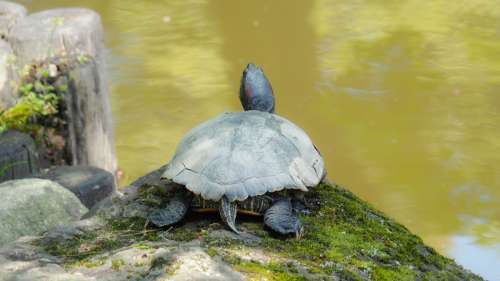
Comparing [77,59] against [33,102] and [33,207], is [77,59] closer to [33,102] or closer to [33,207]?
[33,102]

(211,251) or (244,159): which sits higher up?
(244,159)

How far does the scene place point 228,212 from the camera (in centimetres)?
329

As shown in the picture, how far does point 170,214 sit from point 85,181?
225 cm

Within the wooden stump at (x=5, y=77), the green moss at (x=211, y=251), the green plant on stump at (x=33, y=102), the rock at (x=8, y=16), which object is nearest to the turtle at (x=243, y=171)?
the green moss at (x=211, y=251)

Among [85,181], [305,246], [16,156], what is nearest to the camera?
[305,246]

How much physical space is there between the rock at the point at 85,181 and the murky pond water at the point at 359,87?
1497mm

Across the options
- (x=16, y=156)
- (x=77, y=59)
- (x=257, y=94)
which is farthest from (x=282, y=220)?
(x=77, y=59)

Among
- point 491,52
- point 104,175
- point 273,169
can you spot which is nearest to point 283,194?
point 273,169

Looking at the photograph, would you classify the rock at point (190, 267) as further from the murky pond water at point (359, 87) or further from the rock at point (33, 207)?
the murky pond water at point (359, 87)

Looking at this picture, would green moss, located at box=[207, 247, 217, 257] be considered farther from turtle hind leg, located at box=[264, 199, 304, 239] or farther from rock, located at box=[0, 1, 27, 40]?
rock, located at box=[0, 1, 27, 40]

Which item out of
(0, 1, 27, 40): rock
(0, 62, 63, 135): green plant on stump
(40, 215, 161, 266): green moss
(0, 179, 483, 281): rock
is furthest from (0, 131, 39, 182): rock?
(40, 215, 161, 266): green moss

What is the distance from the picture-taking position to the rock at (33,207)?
15.1 feet

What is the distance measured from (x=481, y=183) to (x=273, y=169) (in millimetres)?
4356

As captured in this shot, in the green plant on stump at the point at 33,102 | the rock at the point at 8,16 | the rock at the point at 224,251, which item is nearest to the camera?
the rock at the point at 224,251
